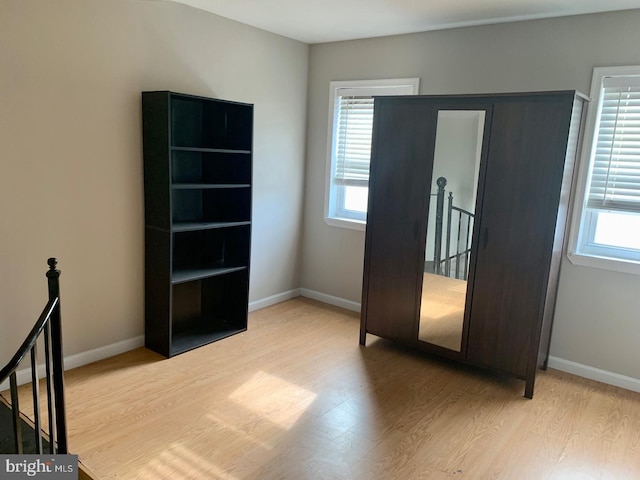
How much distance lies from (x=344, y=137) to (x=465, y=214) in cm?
161

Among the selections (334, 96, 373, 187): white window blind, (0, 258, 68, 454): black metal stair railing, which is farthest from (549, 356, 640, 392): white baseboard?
(0, 258, 68, 454): black metal stair railing

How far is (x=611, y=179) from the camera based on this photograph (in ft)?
10.4

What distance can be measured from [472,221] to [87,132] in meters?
2.52

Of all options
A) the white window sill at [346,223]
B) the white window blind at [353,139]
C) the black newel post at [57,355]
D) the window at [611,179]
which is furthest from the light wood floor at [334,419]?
the white window blind at [353,139]

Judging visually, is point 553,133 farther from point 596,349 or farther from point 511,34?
point 596,349

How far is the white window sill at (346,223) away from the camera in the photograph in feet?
14.4

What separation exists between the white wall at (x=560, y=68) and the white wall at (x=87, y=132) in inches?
48.6

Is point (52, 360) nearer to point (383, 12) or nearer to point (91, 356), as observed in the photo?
point (91, 356)

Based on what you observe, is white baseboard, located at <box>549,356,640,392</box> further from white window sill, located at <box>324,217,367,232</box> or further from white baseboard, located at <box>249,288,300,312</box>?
white baseboard, located at <box>249,288,300,312</box>

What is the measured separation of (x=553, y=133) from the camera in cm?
283

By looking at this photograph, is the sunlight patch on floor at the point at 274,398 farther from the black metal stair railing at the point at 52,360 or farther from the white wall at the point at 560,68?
Answer: the white wall at the point at 560,68

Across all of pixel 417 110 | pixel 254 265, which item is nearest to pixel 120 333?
pixel 254 265

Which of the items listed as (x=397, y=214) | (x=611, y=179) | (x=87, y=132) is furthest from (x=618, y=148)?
(x=87, y=132)

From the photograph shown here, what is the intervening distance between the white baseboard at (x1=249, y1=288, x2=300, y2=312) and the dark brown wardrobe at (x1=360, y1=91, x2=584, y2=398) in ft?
4.09
